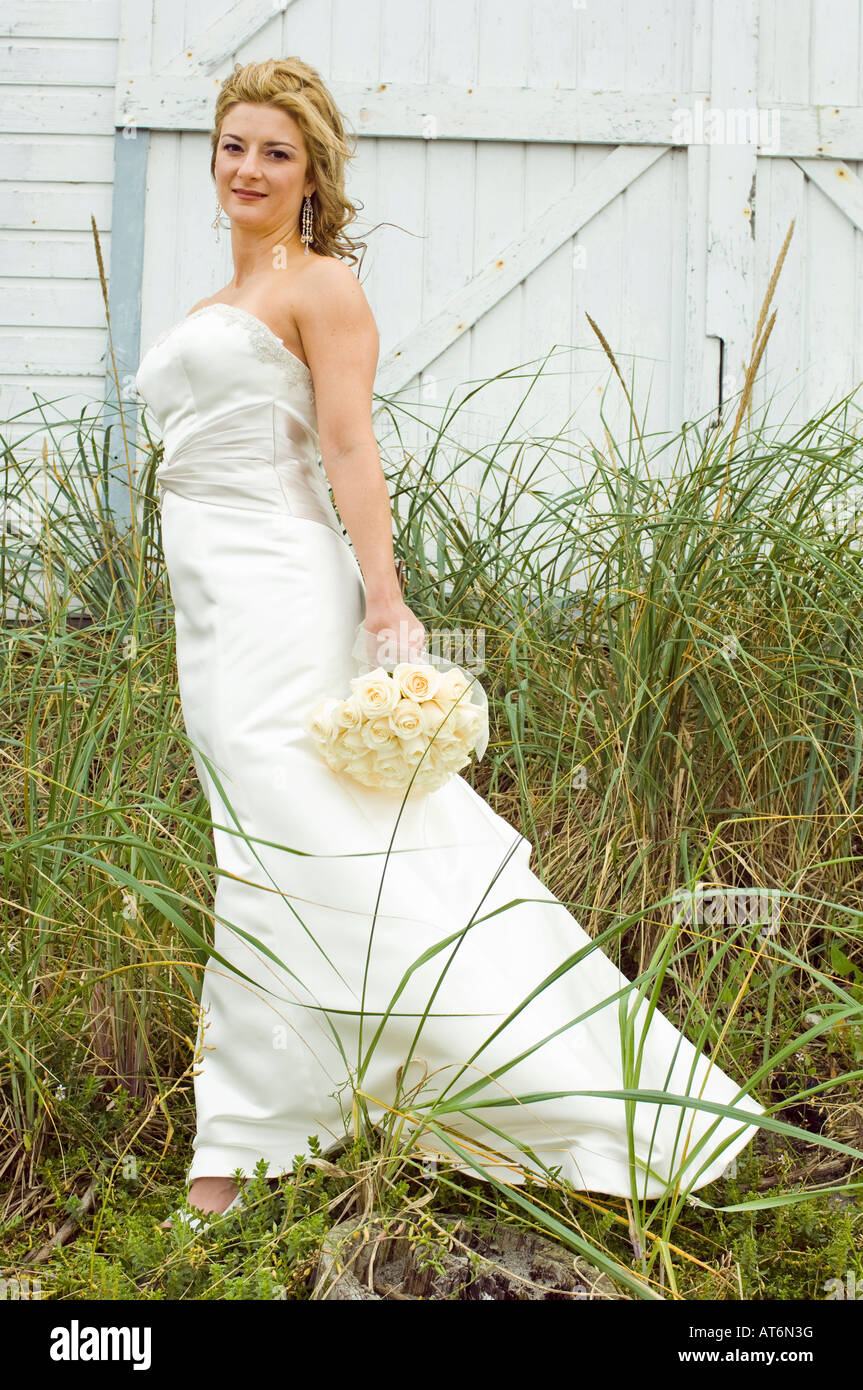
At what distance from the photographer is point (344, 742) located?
1757mm

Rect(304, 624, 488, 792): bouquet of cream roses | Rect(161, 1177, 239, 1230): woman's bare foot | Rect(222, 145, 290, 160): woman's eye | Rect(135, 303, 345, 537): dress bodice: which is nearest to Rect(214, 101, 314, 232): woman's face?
Rect(222, 145, 290, 160): woman's eye

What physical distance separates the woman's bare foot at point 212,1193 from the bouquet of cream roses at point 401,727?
67 centimetres

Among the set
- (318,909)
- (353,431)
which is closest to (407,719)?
(318,909)

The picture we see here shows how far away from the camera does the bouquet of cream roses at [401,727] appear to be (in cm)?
173

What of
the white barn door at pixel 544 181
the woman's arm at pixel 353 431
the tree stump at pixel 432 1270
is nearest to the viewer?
the tree stump at pixel 432 1270

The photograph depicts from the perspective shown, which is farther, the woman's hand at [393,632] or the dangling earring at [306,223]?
the dangling earring at [306,223]

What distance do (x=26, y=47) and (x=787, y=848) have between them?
12.1ft

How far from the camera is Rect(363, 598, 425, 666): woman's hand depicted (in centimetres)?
189

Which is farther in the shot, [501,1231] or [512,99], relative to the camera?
[512,99]

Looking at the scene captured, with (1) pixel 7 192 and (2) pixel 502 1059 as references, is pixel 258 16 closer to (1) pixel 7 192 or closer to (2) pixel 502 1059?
(1) pixel 7 192

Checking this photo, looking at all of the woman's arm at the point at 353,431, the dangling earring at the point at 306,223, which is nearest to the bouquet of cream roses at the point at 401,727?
the woman's arm at the point at 353,431

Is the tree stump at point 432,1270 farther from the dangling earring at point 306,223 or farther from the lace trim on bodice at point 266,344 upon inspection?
the dangling earring at point 306,223

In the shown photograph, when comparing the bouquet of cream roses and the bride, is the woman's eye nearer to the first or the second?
the bride
